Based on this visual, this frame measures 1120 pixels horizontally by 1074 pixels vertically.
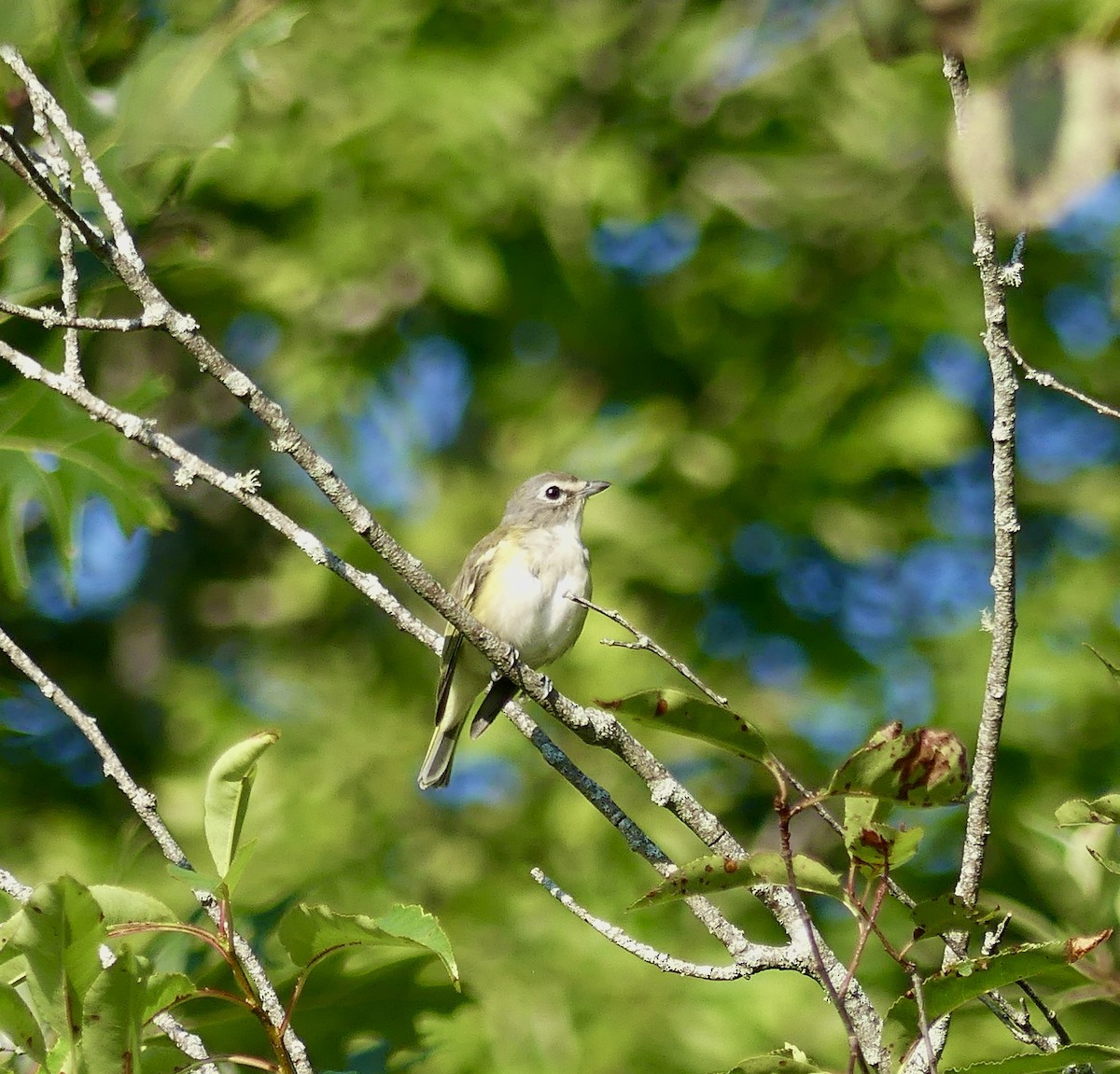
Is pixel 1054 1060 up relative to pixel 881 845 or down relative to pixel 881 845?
down

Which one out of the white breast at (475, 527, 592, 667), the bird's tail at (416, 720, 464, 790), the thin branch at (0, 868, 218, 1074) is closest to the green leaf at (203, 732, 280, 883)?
the thin branch at (0, 868, 218, 1074)

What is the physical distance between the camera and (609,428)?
5.70 meters

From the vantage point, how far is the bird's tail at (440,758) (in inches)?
193

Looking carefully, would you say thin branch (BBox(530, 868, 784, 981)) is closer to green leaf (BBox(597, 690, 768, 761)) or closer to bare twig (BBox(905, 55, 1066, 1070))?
bare twig (BBox(905, 55, 1066, 1070))

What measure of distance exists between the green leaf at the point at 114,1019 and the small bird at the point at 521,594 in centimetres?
270

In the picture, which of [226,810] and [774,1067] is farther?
[226,810]

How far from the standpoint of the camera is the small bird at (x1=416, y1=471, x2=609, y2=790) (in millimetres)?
4582

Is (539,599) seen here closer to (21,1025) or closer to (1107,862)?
(1107,862)

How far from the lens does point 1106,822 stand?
1811 millimetres

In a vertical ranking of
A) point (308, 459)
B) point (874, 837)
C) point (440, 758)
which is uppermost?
point (308, 459)

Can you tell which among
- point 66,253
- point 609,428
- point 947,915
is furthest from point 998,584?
point 609,428

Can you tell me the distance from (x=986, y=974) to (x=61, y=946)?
1.02 meters

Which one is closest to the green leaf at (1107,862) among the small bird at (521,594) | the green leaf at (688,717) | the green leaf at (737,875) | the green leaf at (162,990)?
the green leaf at (737,875)

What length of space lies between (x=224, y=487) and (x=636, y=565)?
3.55 metres
